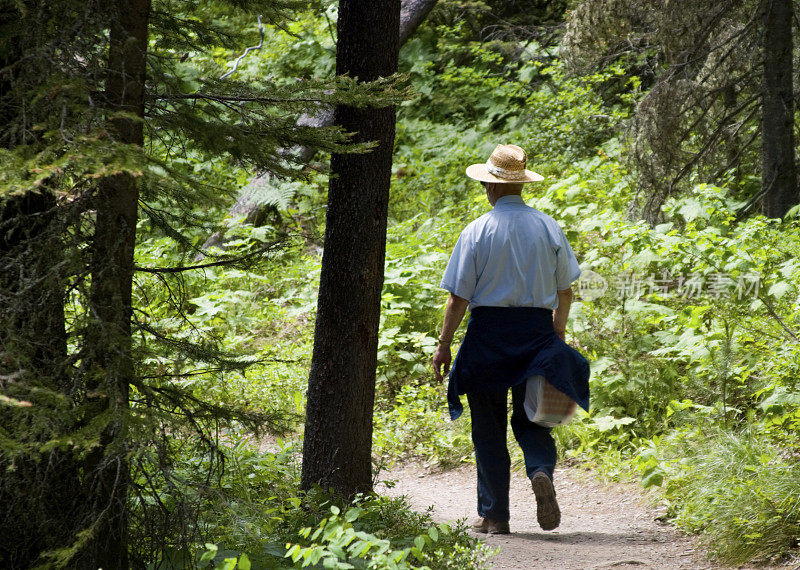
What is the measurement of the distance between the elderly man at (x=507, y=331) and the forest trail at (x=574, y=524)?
0.87 ft

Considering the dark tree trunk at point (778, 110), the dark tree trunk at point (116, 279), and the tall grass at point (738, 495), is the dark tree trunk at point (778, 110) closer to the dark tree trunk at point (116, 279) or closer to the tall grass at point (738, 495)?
the tall grass at point (738, 495)

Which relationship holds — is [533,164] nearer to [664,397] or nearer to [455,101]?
[455,101]

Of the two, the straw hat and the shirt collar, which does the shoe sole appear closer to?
the shirt collar

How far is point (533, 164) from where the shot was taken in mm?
11828

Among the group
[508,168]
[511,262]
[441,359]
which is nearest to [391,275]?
[441,359]

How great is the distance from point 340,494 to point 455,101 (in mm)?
10877

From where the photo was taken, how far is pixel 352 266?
172 inches

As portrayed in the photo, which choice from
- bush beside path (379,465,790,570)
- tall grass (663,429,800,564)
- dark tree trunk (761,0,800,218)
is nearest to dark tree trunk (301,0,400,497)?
bush beside path (379,465,790,570)

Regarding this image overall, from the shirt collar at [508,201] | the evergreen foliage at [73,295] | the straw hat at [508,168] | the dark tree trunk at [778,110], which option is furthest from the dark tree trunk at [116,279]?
the dark tree trunk at [778,110]

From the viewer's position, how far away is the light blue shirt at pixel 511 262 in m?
4.60

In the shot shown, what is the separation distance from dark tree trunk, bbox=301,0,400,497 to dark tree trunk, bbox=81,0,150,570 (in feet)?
4.47

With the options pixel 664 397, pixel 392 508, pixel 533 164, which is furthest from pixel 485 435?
pixel 533 164

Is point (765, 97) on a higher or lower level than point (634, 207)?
higher

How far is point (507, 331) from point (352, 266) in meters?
1.05
